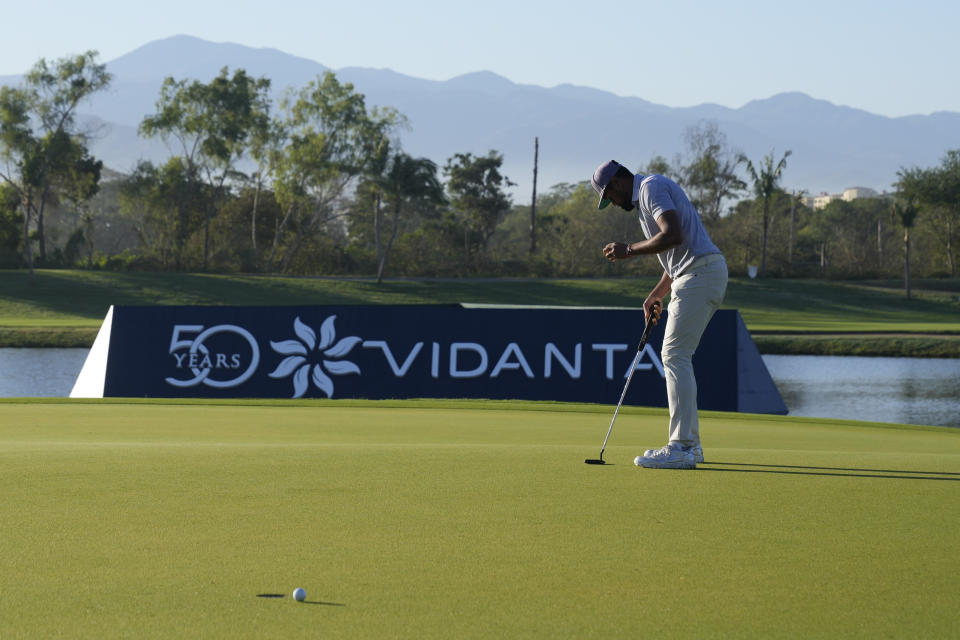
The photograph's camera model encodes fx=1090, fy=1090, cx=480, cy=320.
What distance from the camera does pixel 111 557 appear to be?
3.75 metres

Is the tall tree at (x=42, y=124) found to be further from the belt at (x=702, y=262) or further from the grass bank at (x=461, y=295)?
the belt at (x=702, y=262)

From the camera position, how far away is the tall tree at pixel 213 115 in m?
66.1

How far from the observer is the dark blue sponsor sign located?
1720cm

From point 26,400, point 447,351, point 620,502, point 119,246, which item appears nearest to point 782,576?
point 620,502

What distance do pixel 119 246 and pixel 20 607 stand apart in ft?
388

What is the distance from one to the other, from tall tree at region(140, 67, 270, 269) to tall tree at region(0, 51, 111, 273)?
5.33 meters

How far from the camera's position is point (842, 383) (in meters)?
27.8

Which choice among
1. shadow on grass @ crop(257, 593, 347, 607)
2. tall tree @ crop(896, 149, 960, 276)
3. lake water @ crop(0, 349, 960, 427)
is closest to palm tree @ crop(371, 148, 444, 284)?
lake water @ crop(0, 349, 960, 427)

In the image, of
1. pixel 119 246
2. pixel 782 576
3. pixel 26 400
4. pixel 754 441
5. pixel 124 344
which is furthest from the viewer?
pixel 119 246

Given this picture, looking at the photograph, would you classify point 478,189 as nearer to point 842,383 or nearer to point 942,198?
point 942,198

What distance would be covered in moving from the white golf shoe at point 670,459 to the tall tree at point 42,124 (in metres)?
58.1

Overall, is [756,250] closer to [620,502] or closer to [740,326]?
[740,326]

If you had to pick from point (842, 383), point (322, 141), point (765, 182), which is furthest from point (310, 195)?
point (842, 383)

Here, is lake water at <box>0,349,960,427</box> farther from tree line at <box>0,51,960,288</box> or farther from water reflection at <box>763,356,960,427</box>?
tree line at <box>0,51,960,288</box>
